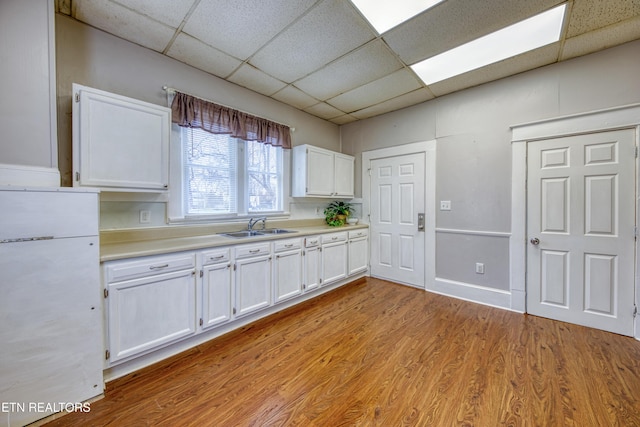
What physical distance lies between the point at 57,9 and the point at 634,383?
492 cm

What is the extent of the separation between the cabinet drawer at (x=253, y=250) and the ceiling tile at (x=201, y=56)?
6.17 ft

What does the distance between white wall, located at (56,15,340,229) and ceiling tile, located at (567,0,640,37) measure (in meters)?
3.14

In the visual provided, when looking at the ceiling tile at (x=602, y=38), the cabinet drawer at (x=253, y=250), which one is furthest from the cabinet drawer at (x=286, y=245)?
the ceiling tile at (x=602, y=38)

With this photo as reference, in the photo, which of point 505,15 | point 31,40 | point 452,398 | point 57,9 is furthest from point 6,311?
point 505,15

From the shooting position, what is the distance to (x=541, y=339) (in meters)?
2.26

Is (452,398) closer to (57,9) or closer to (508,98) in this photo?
(508,98)

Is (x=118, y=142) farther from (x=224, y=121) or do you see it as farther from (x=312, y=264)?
(x=312, y=264)

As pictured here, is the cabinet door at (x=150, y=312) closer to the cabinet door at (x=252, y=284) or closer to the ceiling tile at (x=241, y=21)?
the cabinet door at (x=252, y=284)

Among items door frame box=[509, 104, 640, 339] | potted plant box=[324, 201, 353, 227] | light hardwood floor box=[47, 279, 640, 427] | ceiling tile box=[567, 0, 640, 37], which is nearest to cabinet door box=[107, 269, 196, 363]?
light hardwood floor box=[47, 279, 640, 427]

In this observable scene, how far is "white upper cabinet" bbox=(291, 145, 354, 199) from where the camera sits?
11.6 ft

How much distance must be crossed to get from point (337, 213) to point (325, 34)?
100 inches

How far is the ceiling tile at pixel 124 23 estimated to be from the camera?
186 cm

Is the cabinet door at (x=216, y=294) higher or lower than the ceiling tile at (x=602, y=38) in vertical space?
lower

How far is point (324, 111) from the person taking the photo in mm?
3854
